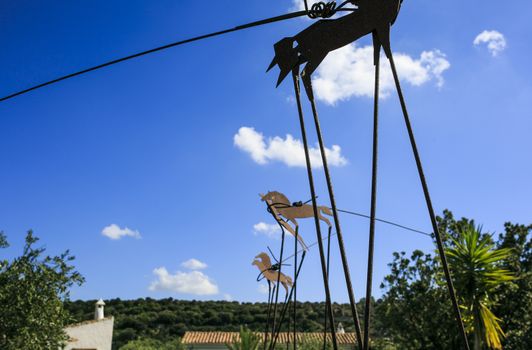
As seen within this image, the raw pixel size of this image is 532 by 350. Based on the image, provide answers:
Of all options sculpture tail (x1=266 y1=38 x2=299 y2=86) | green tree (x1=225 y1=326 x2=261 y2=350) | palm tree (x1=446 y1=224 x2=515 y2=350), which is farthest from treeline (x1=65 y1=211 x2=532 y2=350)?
sculpture tail (x1=266 y1=38 x2=299 y2=86)

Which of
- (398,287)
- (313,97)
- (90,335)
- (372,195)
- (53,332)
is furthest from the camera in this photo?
(90,335)

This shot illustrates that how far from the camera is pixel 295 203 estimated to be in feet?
16.8

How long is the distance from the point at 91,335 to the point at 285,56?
19142mm

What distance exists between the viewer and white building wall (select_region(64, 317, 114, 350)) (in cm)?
1903

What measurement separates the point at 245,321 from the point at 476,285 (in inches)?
1135

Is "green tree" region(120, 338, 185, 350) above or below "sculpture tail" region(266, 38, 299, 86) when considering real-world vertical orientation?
below

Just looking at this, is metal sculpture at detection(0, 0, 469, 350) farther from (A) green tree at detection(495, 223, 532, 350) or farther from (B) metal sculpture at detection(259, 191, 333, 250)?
(A) green tree at detection(495, 223, 532, 350)

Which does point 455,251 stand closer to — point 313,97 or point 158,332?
point 313,97

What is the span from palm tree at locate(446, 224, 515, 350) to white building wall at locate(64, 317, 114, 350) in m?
14.5

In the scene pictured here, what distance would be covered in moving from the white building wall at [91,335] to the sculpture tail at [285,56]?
18.5 metres

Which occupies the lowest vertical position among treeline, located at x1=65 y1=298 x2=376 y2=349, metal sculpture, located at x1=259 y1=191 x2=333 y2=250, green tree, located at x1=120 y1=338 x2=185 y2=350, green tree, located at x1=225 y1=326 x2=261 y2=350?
green tree, located at x1=225 y1=326 x2=261 y2=350

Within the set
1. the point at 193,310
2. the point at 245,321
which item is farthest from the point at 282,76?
the point at 193,310

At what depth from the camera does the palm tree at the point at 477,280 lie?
31.9 feet

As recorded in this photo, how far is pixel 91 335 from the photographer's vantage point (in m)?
19.3
